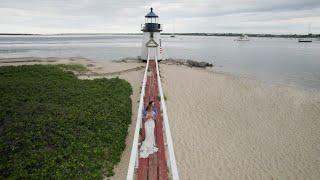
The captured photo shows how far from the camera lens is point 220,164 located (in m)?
10.6

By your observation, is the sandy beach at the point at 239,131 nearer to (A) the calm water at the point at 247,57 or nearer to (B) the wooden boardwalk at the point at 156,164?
(B) the wooden boardwalk at the point at 156,164

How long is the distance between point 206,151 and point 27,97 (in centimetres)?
870

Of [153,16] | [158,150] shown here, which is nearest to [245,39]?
[153,16]

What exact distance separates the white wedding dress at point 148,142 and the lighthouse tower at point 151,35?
22.4m

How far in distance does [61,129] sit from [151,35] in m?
22.2

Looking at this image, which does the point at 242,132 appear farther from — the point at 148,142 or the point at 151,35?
the point at 151,35

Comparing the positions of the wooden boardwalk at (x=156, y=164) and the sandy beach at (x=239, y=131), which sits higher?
the wooden boardwalk at (x=156, y=164)

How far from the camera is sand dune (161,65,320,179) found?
1058cm

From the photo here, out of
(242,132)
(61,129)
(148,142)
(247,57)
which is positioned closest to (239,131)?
(242,132)

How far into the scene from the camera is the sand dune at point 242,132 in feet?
34.7

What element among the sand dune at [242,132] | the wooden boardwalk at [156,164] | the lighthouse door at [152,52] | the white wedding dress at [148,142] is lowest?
the sand dune at [242,132]

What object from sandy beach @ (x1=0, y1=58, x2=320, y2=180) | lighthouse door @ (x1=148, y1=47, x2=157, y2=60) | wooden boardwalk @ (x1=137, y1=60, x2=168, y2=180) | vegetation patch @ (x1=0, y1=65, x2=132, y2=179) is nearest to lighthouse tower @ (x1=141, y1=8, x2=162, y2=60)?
lighthouse door @ (x1=148, y1=47, x2=157, y2=60)

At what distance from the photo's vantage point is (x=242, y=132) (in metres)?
14.0

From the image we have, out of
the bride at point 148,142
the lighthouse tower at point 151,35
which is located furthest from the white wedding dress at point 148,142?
the lighthouse tower at point 151,35
